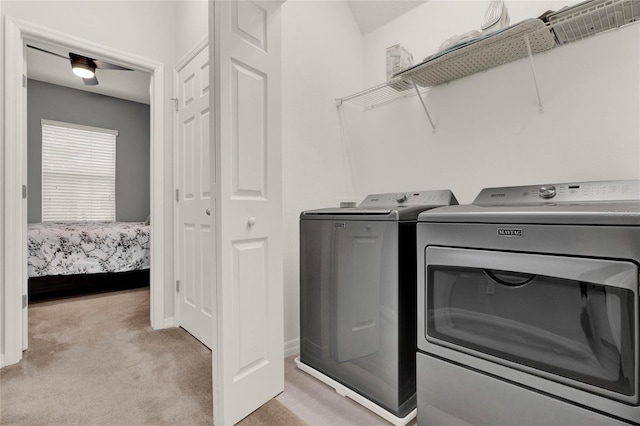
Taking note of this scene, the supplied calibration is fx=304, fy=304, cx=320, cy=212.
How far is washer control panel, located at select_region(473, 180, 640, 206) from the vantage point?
45.3 inches

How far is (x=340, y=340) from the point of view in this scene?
152 centimetres

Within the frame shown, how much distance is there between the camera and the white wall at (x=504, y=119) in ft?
4.37

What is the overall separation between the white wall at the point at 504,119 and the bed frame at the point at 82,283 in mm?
3125

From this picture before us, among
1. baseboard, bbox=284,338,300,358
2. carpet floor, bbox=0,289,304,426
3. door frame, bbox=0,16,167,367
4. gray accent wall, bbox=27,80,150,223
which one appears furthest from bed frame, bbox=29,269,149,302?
baseboard, bbox=284,338,300,358

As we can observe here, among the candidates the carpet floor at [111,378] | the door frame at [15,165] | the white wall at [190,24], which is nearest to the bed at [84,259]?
the carpet floor at [111,378]

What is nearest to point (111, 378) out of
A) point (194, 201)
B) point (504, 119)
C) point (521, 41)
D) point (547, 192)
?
point (194, 201)

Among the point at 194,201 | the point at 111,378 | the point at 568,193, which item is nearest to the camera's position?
the point at 568,193

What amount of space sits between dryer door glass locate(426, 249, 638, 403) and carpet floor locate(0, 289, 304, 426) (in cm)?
82

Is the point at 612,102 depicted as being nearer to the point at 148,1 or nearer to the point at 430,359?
the point at 430,359

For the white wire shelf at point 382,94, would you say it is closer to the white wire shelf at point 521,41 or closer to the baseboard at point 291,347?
the white wire shelf at point 521,41

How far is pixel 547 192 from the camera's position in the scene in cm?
131

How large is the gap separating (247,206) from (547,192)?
1.31 m

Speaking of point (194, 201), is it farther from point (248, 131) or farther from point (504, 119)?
point (504, 119)

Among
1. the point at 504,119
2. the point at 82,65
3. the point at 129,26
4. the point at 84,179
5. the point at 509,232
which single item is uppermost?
the point at 82,65
